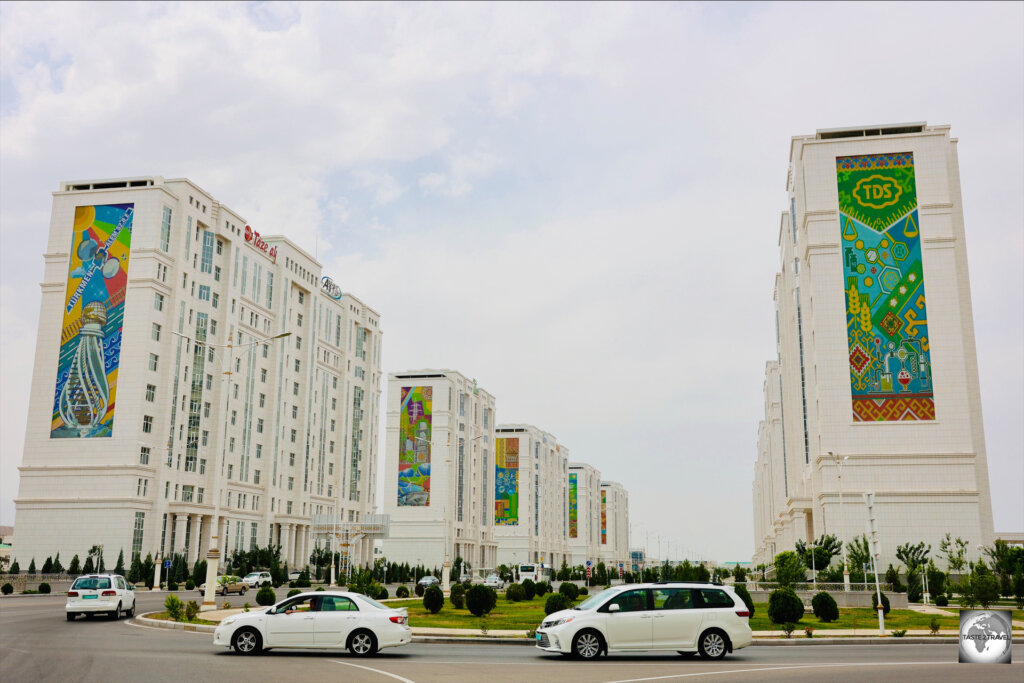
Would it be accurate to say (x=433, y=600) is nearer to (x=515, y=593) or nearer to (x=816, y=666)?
(x=515, y=593)

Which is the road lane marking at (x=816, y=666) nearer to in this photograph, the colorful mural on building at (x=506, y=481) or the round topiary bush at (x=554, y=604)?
the round topiary bush at (x=554, y=604)

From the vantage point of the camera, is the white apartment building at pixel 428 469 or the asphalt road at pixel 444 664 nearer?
the asphalt road at pixel 444 664

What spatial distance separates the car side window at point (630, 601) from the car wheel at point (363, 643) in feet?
17.5

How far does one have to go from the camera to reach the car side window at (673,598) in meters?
19.1

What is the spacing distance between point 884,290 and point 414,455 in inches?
2651

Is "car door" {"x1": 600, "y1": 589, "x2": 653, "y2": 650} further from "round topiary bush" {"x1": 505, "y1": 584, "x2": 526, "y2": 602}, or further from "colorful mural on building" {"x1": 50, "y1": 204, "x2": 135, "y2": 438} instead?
"colorful mural on building" {"x1": 50, "y1": 204, "x2": 135, "y2": 438}

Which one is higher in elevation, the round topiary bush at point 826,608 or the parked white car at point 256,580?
the round topiary bush at point 826,608

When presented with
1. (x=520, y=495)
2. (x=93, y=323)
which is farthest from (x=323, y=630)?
(x=520, y=495)

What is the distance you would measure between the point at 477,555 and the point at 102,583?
101 metres

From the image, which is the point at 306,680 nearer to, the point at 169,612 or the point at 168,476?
the point at 169,612

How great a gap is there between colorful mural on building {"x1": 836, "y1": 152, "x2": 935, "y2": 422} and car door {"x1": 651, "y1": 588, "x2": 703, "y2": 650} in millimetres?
49995

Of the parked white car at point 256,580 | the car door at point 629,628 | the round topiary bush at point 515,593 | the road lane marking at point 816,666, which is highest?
the car door at point 629,628

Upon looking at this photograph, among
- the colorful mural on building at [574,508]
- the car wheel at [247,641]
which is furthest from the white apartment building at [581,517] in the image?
the car wheel at [247,641]

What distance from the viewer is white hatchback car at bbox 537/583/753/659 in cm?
1881
